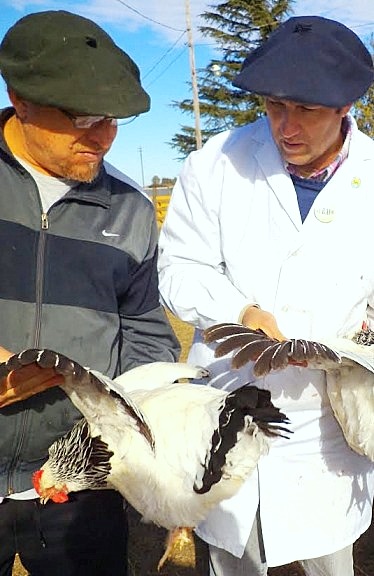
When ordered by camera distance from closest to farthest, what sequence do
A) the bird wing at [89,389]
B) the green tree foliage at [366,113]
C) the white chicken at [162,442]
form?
the bird wing at [89,389] → the white chicken at [162,442] → the green tree foliage at [366,113]

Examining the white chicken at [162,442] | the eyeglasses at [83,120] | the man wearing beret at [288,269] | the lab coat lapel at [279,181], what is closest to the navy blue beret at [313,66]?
the man wearing beret at [288,269]

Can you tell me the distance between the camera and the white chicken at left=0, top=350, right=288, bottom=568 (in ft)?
6.37

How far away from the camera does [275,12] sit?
951 inches

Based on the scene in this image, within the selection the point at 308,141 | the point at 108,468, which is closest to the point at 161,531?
the point at 108,468

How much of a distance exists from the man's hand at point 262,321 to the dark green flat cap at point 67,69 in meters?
0.74

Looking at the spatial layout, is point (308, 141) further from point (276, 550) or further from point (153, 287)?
point (276, 550)

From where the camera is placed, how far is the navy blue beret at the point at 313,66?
2.03 metres

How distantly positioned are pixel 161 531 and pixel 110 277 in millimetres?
2636

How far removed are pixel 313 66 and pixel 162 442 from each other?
1283 mm

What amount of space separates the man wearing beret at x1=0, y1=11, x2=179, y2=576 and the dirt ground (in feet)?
5.08

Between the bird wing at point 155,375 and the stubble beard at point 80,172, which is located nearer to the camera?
the stubble beard at point 80,172

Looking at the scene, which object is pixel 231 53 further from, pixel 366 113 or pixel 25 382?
pixel 25 382

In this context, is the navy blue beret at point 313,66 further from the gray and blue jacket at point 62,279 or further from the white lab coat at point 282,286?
the gray and blue jacket at point 62,279

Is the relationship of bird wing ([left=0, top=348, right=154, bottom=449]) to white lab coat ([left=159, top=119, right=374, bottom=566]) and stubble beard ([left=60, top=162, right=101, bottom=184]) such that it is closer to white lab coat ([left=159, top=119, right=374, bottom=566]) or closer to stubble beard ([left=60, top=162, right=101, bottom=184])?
white lab coat ([left=159, top=119, right=374, bottom=566])
